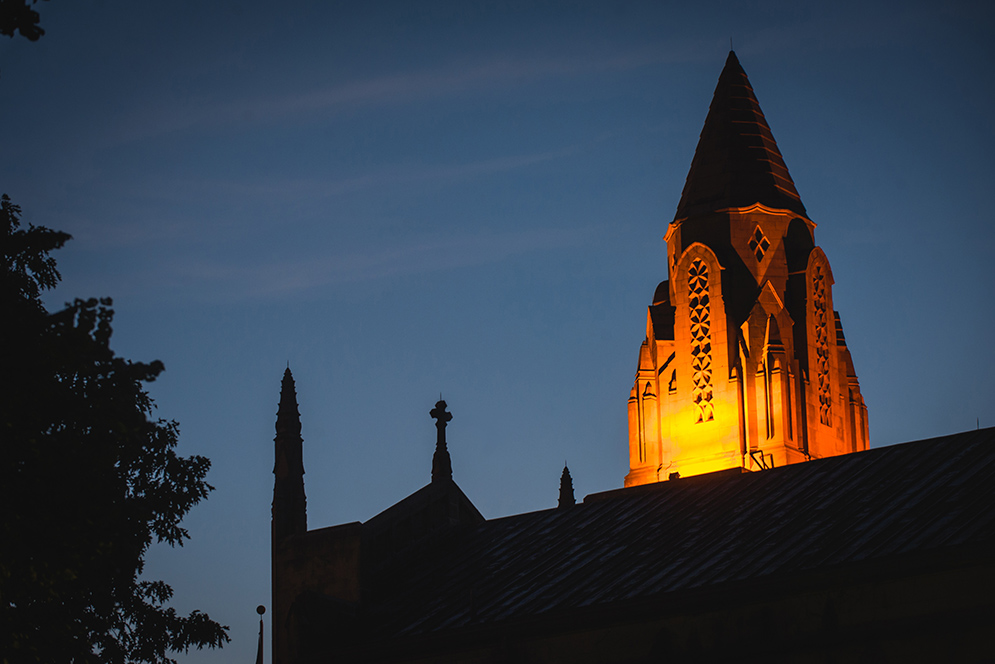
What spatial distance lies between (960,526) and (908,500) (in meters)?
2.51

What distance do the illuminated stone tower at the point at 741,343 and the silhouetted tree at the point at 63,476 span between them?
17155mm

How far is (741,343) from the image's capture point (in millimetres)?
43344

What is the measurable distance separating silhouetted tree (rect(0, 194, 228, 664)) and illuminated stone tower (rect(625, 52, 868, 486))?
1715cm

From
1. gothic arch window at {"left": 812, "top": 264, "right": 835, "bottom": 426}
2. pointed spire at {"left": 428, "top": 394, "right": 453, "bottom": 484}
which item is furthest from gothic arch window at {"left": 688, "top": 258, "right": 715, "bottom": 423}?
pointed spire at {"left": 428, "top": 394, "right": 453, "bottom": 484}

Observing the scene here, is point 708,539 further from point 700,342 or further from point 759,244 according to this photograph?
point 759,244

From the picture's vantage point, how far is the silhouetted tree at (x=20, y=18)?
20406 millimetres

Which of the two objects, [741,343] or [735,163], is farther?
[735,163]

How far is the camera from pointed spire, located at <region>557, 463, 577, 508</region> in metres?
49.2

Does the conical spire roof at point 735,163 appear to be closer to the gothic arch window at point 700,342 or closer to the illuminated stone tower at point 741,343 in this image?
the illuminated stone tower at point 741,343

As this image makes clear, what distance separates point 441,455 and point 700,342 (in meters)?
9.64

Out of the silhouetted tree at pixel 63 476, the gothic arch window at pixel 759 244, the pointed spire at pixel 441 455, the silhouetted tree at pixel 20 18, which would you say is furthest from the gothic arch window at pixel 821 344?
the silhouetted tree at pixel 20 18

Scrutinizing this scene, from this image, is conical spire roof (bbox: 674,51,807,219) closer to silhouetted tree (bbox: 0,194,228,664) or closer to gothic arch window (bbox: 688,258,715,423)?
gothic arch window (bbox: 688,258,715,423)

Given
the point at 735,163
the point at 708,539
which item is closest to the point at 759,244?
the point at 735,163

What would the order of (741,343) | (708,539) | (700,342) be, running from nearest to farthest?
(708,539)
(741,343)
(700,342)
